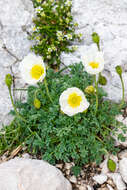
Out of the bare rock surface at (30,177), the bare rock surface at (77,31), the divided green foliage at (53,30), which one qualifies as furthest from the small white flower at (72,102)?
the divided green foliage at (53,30)

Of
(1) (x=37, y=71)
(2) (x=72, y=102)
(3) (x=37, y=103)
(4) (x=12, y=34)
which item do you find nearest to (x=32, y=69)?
(1) (x=37, y=71)

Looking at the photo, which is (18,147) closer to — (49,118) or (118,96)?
(49,118)

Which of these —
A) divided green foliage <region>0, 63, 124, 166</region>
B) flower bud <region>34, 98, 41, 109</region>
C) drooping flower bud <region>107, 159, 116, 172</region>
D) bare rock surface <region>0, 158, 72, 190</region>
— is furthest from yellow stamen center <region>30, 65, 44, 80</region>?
drooping flower bud <region>107, 159, 116, 172</region>

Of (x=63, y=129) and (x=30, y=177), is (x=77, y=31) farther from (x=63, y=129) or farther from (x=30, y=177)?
(x=30, y=177)

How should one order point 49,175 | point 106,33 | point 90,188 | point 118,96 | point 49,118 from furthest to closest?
1. point 106,33
2. point 118,96
3. point 49,118
4. point 90,188
5. point 49,175

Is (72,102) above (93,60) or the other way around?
the other way around

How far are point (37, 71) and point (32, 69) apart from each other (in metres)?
→ 0.07

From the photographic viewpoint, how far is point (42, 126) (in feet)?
10.1

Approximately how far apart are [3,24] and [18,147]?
5.50ft

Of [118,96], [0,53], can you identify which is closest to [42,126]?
[118,96]

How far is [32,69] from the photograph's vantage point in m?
2.74

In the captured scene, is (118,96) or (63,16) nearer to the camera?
(118,96)

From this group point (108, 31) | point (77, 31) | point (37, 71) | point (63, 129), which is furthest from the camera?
point (77, 31)

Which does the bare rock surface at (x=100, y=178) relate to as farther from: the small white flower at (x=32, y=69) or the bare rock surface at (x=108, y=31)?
the small white flower at (x=32, y=69)
